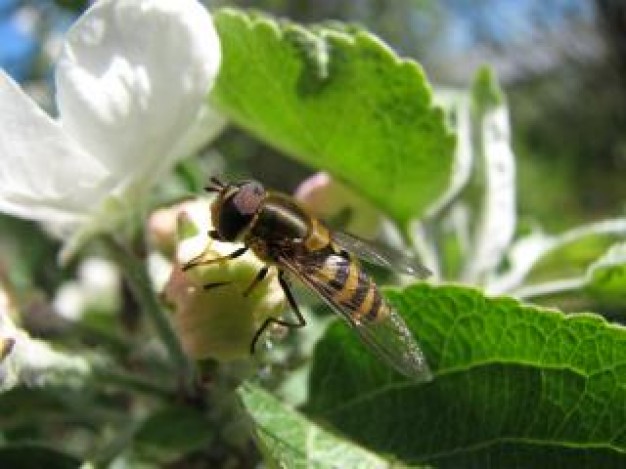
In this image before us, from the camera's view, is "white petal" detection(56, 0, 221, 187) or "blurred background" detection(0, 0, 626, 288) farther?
"blurred background" detection(0, 0, 626, 288)

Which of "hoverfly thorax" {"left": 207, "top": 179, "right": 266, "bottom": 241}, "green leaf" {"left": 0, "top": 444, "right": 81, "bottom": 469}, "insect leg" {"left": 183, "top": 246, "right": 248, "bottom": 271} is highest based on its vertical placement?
"hoverfly thorax" {"left": 207, "top": 179, "right": 266, "bottom": 241}

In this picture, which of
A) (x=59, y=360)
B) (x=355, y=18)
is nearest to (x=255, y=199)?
(x=59, y=360)

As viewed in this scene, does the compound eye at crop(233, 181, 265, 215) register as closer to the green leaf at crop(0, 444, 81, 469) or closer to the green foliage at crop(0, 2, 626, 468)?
the green foliage at crop(0, 2, 626, 468)

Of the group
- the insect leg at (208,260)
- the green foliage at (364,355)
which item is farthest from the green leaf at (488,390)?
the insect leg at (208,260)

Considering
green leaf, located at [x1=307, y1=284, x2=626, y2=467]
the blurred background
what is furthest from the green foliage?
the blurred background

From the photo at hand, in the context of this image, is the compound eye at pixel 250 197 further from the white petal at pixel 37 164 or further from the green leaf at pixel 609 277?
the green leaf at pixel 609 277

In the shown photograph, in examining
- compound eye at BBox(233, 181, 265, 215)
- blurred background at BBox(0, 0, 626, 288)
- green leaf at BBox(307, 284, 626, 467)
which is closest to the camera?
green leaf at BBox(307, 284, 626, 467)

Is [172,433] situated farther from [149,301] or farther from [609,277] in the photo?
[609,277]
